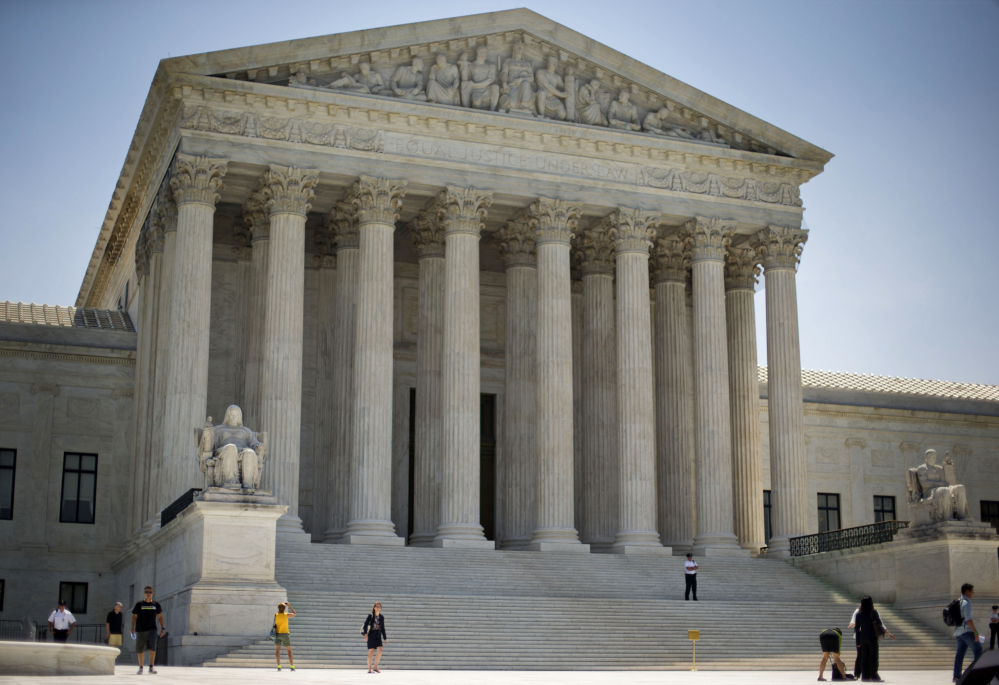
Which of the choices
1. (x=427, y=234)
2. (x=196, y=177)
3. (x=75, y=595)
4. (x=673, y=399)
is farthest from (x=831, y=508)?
(x=196, y=177)

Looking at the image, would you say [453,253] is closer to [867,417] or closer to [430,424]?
[430,424]

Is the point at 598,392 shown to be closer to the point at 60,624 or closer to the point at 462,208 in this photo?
the point at 462,208

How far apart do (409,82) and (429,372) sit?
1014 cm

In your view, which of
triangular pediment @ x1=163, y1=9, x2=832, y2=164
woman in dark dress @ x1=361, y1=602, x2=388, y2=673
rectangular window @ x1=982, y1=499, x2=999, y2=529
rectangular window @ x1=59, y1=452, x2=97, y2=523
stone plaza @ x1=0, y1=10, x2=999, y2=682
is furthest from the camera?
rectangular window @ x1=982, y1=499, x2=999, y2=529

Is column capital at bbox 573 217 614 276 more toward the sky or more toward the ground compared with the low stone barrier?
more toward the sky

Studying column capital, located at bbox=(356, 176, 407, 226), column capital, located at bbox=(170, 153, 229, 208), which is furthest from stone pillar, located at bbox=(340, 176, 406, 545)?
column capital, located at bbox=(170, 153, 229, 208)

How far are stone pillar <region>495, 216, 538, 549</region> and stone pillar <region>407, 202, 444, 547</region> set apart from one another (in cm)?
289

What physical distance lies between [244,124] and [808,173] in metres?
20.8

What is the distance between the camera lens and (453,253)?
136ft

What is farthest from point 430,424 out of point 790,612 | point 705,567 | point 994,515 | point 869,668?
point 994,515

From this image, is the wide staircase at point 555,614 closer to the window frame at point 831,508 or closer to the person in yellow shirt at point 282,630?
the person in yellow shirt at point 282,630

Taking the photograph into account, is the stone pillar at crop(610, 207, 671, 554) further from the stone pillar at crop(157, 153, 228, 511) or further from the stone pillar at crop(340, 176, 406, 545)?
the stone pillar at crop(157, 153, 228, 511)

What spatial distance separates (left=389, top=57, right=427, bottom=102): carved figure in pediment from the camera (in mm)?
41562

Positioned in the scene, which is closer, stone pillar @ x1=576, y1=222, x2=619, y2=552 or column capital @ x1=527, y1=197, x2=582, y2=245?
column capital @ x1=527, y1=197, x2=582, y2=245
